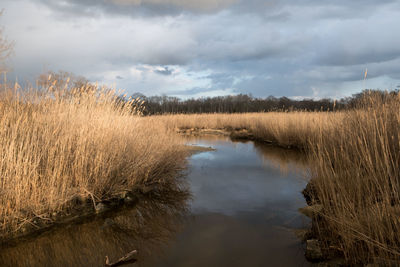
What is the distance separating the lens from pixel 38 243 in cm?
311

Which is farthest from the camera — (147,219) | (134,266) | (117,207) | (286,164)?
(286,164)

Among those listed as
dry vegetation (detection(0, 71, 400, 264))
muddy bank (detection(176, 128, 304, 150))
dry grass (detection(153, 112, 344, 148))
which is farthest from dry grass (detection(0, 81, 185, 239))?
muddy bank (detection(176, 128, 304, 150))

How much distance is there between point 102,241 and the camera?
3.24 metres

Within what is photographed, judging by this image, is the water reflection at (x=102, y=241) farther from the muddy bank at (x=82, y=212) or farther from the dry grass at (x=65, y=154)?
the dry grass at (x=65, y=154)

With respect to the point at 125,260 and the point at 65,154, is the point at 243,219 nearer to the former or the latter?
the point at 125,260

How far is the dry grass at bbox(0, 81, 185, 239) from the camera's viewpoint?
10.5 ft

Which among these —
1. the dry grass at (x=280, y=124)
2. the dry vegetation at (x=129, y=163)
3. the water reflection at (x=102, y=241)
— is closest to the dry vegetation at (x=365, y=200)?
the dry vegetation at (x=129, y=163)

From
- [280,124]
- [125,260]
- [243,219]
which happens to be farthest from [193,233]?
[280,124]

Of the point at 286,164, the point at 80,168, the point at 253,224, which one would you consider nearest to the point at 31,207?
the point at 80,168

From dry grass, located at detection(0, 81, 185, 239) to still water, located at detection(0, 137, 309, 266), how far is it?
0.42 m

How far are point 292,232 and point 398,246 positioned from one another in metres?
1.37

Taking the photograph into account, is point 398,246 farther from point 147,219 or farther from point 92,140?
point 92,140

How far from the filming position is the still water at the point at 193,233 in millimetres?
2848

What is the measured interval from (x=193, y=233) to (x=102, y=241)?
1135 mm
